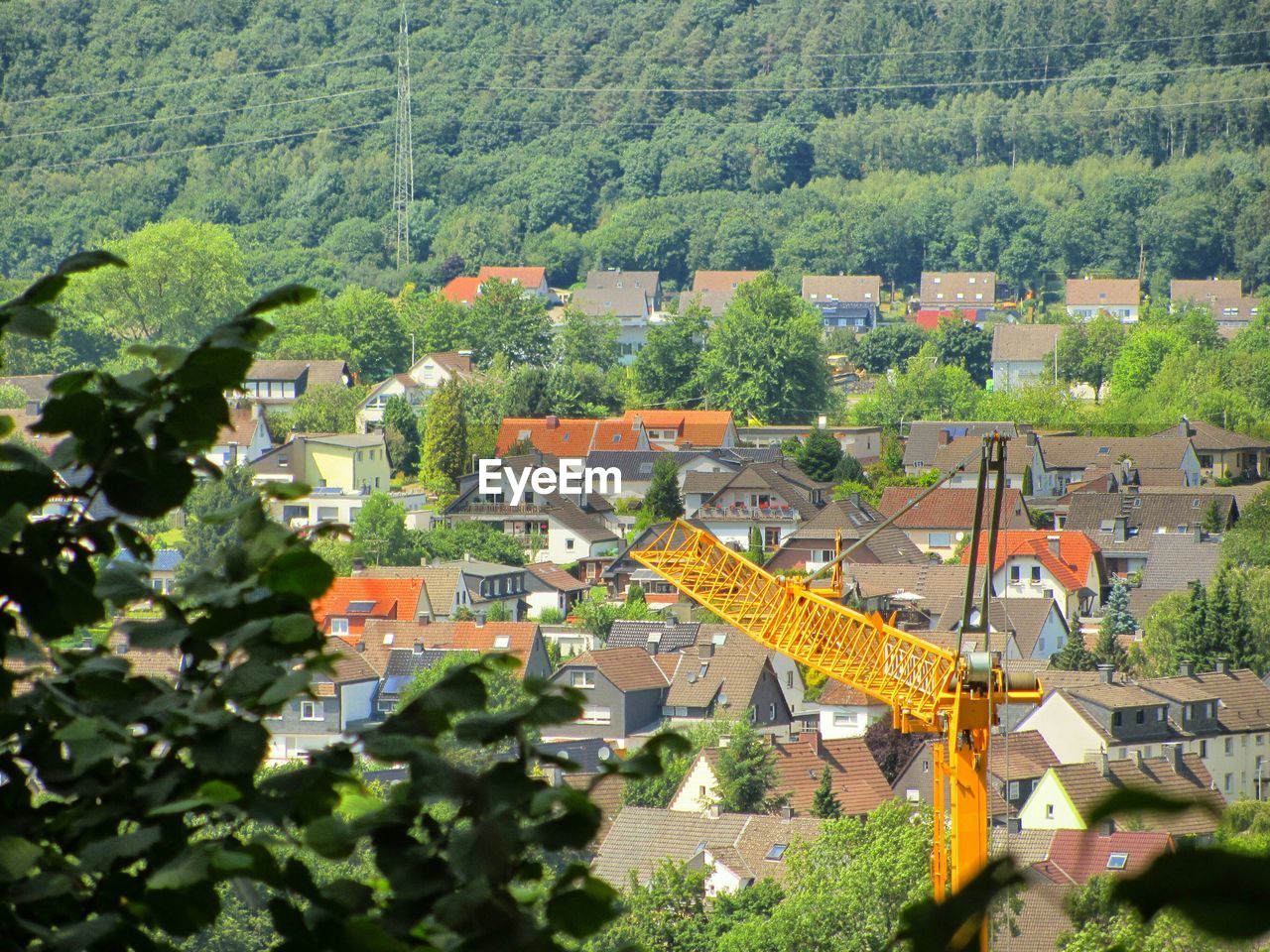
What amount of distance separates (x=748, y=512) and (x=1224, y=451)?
10343 mm

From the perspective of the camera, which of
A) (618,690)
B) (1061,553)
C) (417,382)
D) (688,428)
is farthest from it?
(417,382)

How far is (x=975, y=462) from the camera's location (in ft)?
107

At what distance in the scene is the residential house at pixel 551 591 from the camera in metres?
26.3

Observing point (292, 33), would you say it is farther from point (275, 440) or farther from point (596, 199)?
point (275, 440)

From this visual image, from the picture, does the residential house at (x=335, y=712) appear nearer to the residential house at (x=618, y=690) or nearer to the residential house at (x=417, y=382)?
the residential house at (x=618, y=690)

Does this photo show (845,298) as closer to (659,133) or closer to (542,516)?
(659,133)

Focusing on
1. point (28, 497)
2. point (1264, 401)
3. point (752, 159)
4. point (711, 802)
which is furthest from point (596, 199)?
point (28, 497)

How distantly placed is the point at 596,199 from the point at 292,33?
59.0 ft

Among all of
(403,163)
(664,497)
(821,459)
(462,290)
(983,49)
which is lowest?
(462,290)

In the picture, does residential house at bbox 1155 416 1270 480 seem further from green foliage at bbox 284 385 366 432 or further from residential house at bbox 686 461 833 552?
green foliage at bbox 284 385 366 432

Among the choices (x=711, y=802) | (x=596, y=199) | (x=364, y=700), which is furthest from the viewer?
(x=596, y=199)

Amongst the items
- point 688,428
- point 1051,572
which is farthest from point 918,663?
point 688,428

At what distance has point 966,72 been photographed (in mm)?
77625

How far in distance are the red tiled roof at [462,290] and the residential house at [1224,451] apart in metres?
25.0
